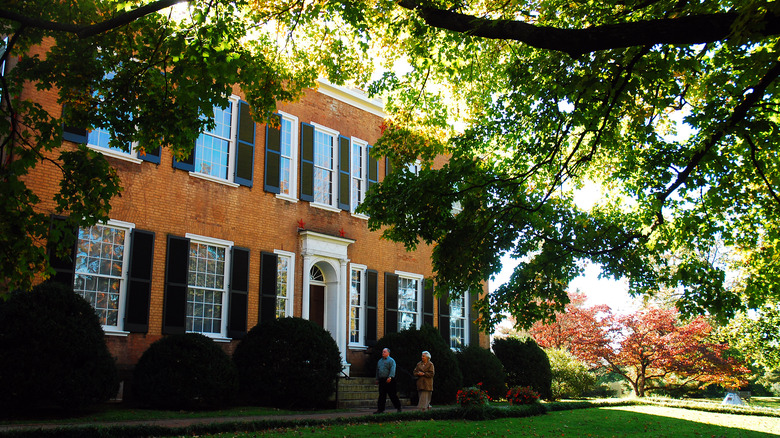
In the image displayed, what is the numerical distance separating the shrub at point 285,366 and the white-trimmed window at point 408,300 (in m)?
6.13

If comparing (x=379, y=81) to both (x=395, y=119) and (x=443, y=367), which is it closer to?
(x=395, y=119)

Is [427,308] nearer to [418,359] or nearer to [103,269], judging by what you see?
[418,359]

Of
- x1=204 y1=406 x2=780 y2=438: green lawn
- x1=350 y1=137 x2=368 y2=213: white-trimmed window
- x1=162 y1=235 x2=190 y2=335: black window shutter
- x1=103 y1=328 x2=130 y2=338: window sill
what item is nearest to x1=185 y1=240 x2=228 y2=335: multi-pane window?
x1=162 y1=235 x2=190 y2=335: black window shutter

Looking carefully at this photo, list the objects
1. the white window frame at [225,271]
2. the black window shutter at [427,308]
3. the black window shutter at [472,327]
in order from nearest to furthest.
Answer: the white window frame at [225,271]
the black window shutter at [427,308]
the black window shutter at [472,327]

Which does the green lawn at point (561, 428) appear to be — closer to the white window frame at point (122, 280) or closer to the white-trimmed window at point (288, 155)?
the white window frame at point (122, 280)

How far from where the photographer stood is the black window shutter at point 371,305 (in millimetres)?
19172

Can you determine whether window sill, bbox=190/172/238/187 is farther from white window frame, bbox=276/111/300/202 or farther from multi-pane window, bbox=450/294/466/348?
multi-pane window, bbox=450/294/466/348

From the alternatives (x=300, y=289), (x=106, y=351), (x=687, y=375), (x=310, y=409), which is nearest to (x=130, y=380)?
(x=106, y=351)

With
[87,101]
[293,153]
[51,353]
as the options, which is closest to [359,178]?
[293,153]

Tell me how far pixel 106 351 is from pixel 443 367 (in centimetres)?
971

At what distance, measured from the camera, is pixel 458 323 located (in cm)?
2286

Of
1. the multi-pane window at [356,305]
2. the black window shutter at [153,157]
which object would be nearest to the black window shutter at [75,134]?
the black window shutter at [153,157]

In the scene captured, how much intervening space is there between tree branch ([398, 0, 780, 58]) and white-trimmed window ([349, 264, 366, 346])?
42.6 ft

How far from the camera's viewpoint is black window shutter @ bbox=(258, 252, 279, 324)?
1633cm
